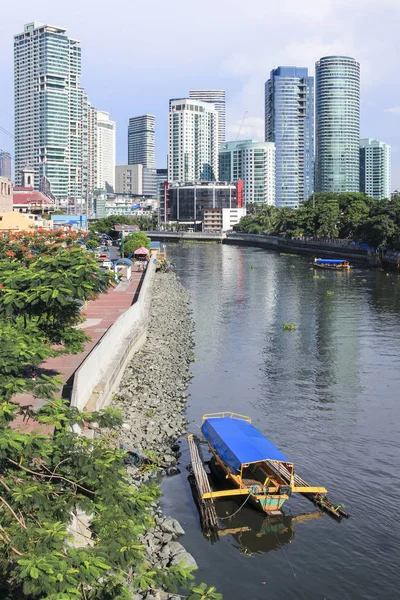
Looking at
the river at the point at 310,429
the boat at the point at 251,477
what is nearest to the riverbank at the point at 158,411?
the river at the point at 310,429

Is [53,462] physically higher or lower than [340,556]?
higher

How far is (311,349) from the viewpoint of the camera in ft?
142

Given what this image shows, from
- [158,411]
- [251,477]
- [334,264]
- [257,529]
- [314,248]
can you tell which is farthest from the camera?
[314,248]

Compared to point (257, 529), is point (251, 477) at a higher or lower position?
higher

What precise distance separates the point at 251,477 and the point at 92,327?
18.7 metres

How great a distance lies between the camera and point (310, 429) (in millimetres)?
27875

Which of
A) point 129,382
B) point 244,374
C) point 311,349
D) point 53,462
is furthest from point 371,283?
point 53,462

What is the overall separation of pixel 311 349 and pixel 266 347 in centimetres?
286

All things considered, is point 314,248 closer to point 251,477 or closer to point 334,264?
point 334,264

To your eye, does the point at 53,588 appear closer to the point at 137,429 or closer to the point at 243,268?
the point at 137,429

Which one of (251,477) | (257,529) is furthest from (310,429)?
(257,529)

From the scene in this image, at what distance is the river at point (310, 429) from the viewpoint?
59.0 ft

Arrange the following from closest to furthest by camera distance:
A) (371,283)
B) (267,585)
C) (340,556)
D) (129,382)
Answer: (267,585), (340,556), (129,382), (371,283)

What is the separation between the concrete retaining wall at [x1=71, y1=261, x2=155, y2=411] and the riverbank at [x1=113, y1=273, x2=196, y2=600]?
768mm
